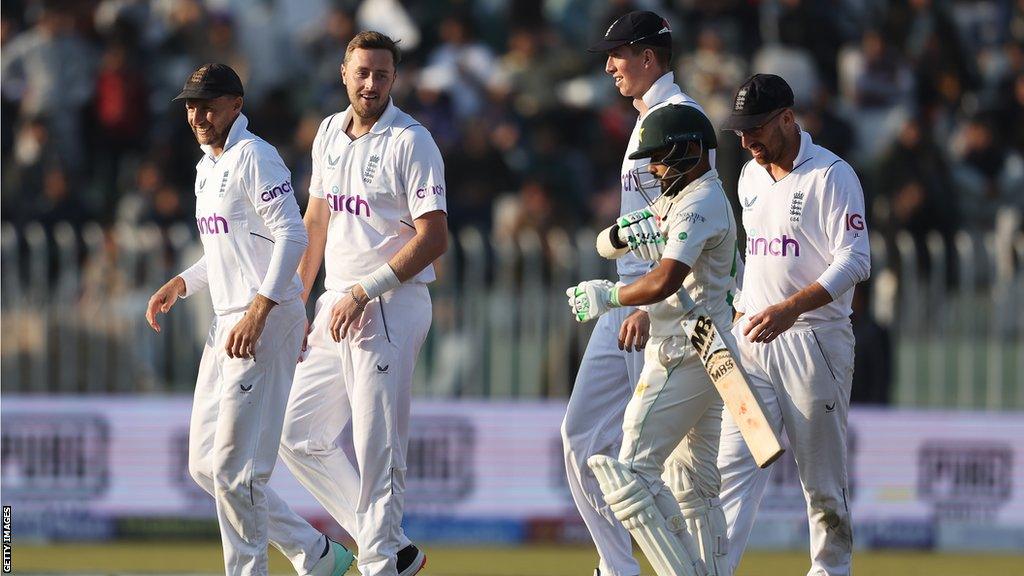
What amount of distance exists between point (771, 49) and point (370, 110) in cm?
904

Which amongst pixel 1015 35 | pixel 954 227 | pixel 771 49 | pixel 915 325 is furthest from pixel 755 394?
pixel 1015 35

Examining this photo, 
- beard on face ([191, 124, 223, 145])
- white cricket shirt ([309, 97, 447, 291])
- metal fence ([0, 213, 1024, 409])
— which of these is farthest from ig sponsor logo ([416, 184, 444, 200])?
metal fence ([0, 213, 1024, 409])

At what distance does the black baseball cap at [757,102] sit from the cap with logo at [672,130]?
558 mm

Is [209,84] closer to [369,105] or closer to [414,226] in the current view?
[369,105]

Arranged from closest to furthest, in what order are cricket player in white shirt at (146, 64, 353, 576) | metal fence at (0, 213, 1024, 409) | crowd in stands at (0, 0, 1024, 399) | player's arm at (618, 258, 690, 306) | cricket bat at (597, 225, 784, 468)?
player's arm at (618, 258, 690, 306), cricket bat at (597, 225, 784, 468), cricket player in white shirt at (146, 64, 353, 576), metal fence at (0, 213, 1024, 409), crowd in stands at (0, 0, 1024, 399)

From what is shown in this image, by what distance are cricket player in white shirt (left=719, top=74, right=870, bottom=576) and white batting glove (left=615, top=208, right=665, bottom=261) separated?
0.82m

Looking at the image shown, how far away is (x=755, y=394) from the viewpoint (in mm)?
7320

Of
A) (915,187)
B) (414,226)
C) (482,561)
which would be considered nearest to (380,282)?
(414,226)

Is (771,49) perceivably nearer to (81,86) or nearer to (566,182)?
(566,182)

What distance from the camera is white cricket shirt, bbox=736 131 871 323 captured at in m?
8.05

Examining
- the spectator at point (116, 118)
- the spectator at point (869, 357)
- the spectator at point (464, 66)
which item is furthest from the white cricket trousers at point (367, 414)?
the spectator at point (116, 118)

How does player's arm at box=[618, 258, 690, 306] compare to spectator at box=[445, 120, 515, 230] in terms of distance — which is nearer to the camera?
player's arm at box=[618, 258, 690, 306]

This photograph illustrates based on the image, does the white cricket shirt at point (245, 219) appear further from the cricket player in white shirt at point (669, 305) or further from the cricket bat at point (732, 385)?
the cricket bat at point (732, 385)

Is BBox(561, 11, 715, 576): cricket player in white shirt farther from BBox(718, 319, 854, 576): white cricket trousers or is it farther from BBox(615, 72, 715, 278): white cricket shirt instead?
BBox(718, 319, 854, 576): white cricket trousers
